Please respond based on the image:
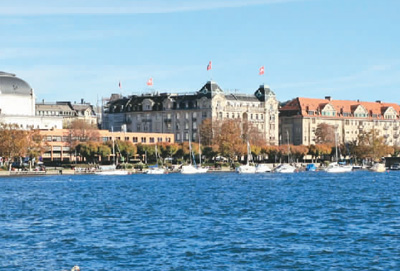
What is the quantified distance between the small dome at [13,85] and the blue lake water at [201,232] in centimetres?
10476

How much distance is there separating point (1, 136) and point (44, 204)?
68.8 meters

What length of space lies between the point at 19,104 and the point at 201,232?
5628 inches

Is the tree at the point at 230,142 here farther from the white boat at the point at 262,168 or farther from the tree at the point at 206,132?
the tree at the point at 206,132

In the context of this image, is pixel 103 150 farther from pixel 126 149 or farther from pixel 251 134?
pixel 251 134

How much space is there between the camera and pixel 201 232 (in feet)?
167

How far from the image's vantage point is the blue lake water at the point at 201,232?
40406 millimetres

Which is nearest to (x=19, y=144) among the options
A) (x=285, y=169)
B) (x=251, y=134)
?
(x=285, y=169)

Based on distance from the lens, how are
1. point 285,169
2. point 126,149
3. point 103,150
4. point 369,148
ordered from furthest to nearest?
point 369,148
point 126,149
point 285,169
point 103,150

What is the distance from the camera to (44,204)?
74.2 metres

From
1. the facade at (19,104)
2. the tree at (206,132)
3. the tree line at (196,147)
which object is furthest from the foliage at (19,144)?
the tree at (206,132)

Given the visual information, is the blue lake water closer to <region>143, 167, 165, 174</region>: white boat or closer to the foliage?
the foliage

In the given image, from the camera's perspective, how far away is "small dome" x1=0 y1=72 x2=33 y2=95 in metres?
186

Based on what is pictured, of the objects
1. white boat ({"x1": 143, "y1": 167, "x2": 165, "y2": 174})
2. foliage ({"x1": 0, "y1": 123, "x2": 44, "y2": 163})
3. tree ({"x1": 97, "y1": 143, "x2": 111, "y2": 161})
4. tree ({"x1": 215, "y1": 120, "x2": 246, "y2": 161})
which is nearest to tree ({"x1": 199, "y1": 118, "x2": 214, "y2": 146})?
tree ({"x1": 215, "y1": 120, "x2": 246, "y2": 161})

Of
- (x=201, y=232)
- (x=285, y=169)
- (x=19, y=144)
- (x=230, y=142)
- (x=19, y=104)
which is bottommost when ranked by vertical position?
(x=201, y=232)
